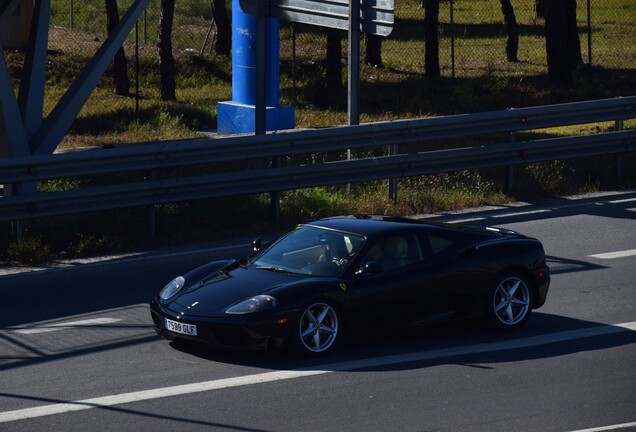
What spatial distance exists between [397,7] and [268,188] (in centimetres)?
3840

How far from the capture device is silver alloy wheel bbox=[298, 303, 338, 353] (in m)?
9.05

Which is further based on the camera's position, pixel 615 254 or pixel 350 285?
pixel 615 254

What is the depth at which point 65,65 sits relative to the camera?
32.1 metres

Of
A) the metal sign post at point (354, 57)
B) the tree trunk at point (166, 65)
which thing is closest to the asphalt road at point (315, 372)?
the metal sign post at point (354, 57)

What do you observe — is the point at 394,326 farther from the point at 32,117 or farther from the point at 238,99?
the point at 238,99

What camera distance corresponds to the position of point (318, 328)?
9.12 m

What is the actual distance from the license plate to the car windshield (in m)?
1.01

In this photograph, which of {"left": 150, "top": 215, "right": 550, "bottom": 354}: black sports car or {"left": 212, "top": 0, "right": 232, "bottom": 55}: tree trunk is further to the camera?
{"left": 212, "top": 0, "right": 232, "bottom": 55}: tree trunk

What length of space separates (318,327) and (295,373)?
55 cm

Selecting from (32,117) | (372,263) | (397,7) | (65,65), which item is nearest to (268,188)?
(32,117)

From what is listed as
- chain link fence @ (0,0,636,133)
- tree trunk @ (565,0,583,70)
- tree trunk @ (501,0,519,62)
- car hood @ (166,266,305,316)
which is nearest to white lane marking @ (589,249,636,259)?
car hood @ (166,266,305,316)

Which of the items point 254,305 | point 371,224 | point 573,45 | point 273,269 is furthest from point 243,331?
point 573,45

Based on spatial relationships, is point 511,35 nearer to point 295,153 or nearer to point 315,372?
point 295,153

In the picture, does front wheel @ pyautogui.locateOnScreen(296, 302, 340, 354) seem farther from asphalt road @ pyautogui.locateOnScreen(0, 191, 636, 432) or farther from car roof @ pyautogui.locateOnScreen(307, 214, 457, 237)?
car roof @ pyautogui.locateOnScreen(307, 214, 457, 237)
